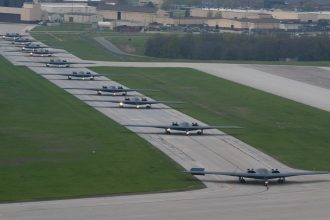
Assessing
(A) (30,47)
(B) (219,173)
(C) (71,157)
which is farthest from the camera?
(A) (30,47)

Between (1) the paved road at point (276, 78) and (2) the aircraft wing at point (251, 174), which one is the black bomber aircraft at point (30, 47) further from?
(2) the aircraft wing at point (251, 174)

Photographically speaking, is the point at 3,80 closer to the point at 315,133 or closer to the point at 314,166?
the point at 315,133

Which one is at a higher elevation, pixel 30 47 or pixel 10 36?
pixel 30 47

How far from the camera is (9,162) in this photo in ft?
Result: 232

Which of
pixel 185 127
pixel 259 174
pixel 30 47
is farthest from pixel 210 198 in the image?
pixel 30 47

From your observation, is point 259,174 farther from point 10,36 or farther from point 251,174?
point 10,36

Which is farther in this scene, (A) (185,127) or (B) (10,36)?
(B) (10,36)

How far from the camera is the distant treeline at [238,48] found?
6827 inches

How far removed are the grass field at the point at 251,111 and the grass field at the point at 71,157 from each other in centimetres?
858

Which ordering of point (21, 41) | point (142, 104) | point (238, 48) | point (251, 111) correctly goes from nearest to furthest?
point (251, 111)
point (142, 104)
point (238, 48)
point (21, 41)

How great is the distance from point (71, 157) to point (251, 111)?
32.5 metres

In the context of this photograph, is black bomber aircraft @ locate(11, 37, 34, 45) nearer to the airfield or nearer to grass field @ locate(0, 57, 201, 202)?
grass field @ locate(0, 57, 201, 202)

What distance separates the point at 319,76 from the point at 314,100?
28.1m

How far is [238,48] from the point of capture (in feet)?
578
